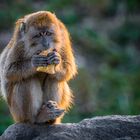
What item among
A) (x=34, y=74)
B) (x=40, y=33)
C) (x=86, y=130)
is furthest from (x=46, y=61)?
(x=86, y=130)

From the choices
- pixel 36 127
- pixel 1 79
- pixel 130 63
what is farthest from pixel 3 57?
pixel 130 63

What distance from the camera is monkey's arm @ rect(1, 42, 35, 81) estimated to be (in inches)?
488

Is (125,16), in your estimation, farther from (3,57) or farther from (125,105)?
(3,57)

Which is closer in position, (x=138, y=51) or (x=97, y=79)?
(x=97, y=79)

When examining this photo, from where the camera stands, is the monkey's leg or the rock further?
the monkey's leg

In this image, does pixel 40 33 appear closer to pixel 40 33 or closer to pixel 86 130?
pixel 40 33

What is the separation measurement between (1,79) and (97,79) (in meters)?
9.86

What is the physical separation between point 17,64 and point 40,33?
576 millimetres

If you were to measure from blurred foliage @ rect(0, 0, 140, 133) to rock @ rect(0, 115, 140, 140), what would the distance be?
Answer: 7319 mm

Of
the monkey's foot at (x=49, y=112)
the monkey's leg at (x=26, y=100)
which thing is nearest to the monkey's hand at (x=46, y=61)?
the monkey's leg at (x=26, y=100)

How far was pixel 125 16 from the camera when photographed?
25.9 meters

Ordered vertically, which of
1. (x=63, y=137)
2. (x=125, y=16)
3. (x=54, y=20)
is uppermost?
(x=125, y=16)

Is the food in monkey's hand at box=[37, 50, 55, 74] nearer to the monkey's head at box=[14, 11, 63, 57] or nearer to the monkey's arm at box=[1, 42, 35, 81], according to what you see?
the monkey's head at box=[14, 11, 63, 57]

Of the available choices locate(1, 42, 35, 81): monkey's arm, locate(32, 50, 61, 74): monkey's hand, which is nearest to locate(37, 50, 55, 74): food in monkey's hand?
locate(32, 50, 61, 74): monkey's hand
